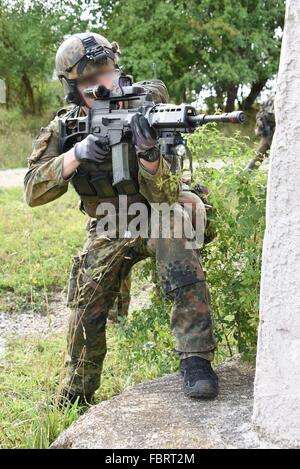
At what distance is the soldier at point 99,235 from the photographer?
10.0ft

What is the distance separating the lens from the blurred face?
3568mm

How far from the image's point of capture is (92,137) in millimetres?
3258

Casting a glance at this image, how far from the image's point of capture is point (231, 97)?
17.5m

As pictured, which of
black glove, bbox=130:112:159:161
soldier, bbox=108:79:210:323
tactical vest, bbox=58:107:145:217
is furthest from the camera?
tactical vest, bbox=58:107:145:217

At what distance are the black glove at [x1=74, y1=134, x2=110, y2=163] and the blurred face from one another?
1.24ft

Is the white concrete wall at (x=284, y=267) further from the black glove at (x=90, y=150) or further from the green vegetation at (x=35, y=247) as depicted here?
the green vegetation at (x=35, y=247)

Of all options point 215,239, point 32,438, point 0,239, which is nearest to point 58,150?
point 215,239

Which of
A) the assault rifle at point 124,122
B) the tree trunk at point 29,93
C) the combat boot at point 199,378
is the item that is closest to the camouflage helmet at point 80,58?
the assault rifle at point 124,122

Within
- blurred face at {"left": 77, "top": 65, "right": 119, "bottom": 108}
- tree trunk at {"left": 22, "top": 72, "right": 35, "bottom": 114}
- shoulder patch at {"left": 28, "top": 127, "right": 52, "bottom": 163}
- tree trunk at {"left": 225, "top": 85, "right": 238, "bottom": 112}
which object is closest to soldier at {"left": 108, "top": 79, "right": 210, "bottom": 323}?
blurred face at {"left": 77, "top": 65, "right": 119, "bottom": 108}

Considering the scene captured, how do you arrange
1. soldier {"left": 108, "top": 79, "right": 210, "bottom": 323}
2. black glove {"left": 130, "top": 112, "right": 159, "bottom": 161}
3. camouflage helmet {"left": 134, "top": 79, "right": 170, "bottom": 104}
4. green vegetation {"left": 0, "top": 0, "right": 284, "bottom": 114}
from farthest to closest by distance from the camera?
1. green vegetation {"left": 0, "top": 0, "right": 284, "bottom": 114}
2. camouflage helmet {"left": 134, "top": 79, "right": 170, "bottom": 104}
3. soldier {"left": 108, "top": 79, "right": 210, "bottom": 323}
4. black glove {"left": 130, "top": 112, "right": 159, "bottom": 161}

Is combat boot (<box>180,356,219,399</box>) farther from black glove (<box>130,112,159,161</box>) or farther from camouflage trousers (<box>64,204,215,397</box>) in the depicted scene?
black glove (<box>130,112,159,161</box>)

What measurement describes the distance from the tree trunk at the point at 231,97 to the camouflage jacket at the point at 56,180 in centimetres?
1418
